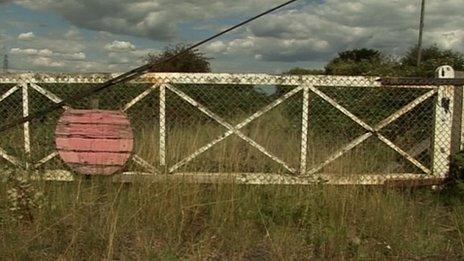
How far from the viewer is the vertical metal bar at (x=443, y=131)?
6.93 m

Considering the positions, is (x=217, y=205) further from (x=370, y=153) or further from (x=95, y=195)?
(x=370, y=153)

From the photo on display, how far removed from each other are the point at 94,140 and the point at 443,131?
4.62 metres

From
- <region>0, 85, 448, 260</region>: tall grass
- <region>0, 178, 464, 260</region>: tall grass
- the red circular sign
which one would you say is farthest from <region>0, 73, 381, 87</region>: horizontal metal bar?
<region>0, 178, 464, 260</region>: tall grass

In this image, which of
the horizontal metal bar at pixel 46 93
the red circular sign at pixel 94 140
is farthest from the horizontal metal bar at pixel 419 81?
the horizontal metal bar at pixel 46 93

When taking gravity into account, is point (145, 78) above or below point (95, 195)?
above

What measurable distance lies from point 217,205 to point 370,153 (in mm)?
2700

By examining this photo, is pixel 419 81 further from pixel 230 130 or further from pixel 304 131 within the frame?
pixel 230 130

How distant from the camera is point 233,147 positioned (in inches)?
265

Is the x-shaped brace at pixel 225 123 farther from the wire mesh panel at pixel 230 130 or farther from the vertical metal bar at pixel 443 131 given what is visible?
the vertical metal bar at pixel 443 131

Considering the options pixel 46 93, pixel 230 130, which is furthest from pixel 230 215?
pixel 46 93

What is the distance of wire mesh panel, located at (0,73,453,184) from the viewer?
6.63 m

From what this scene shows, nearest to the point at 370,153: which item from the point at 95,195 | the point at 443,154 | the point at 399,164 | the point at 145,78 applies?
the point at 399,164

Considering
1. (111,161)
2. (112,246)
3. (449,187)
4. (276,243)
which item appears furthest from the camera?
(449,187)

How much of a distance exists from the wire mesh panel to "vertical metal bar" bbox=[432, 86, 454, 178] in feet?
0.04
